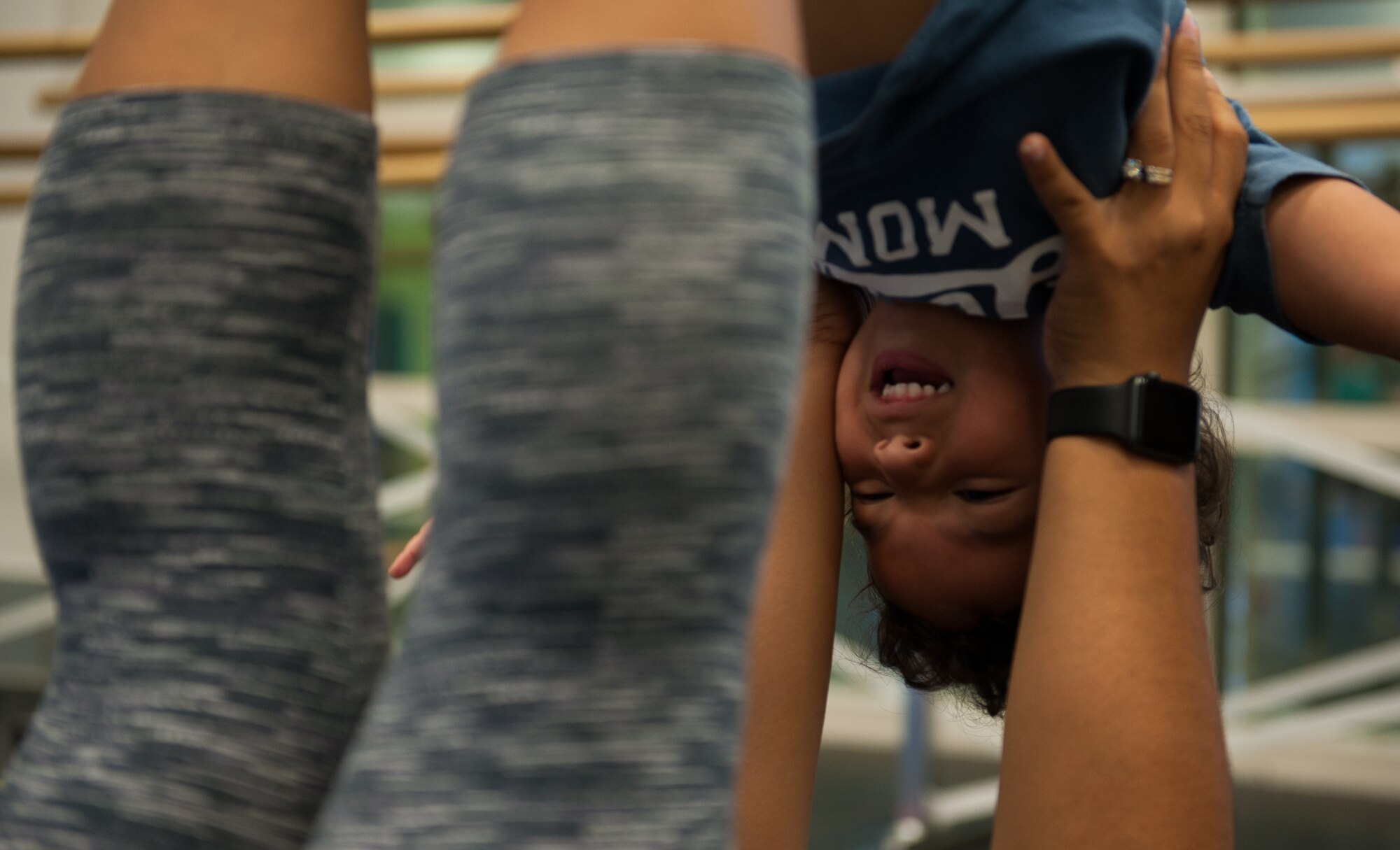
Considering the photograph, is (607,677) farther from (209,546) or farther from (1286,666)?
(1286,666)

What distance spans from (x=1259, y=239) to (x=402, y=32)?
132cm

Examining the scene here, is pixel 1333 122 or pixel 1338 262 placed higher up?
pixel 1338 262

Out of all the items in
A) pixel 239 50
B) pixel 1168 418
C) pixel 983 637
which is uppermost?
pixel 239 50

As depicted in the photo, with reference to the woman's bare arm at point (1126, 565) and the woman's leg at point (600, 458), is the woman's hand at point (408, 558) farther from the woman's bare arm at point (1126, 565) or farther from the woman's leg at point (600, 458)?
the woman's leg at point (600, 458)

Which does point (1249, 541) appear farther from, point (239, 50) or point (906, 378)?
point (239, 50)

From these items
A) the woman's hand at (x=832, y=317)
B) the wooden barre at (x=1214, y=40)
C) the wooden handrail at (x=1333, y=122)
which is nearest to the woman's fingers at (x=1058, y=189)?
the woman's hand at (x=832, y=317)

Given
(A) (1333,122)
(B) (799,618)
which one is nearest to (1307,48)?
(A) (1333,122)

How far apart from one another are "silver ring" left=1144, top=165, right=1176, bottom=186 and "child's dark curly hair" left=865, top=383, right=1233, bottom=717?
263mm

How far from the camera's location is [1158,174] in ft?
2.07

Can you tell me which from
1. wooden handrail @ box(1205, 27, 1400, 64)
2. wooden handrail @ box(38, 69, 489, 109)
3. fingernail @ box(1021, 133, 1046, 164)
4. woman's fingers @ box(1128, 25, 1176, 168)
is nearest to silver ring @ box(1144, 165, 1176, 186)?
woman's fingers @ box(1128, 25, 1176, 168)

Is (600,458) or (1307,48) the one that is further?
(1307,48)

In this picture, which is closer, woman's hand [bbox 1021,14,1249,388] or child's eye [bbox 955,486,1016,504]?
woman's hand [bbox 1021,14,1249,388]

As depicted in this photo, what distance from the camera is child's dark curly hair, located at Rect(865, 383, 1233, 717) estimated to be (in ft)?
2.85

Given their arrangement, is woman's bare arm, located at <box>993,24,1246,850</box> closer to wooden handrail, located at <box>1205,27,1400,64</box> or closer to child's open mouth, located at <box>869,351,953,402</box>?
child's open mouth, located at <box>869,351,953,402</box>
